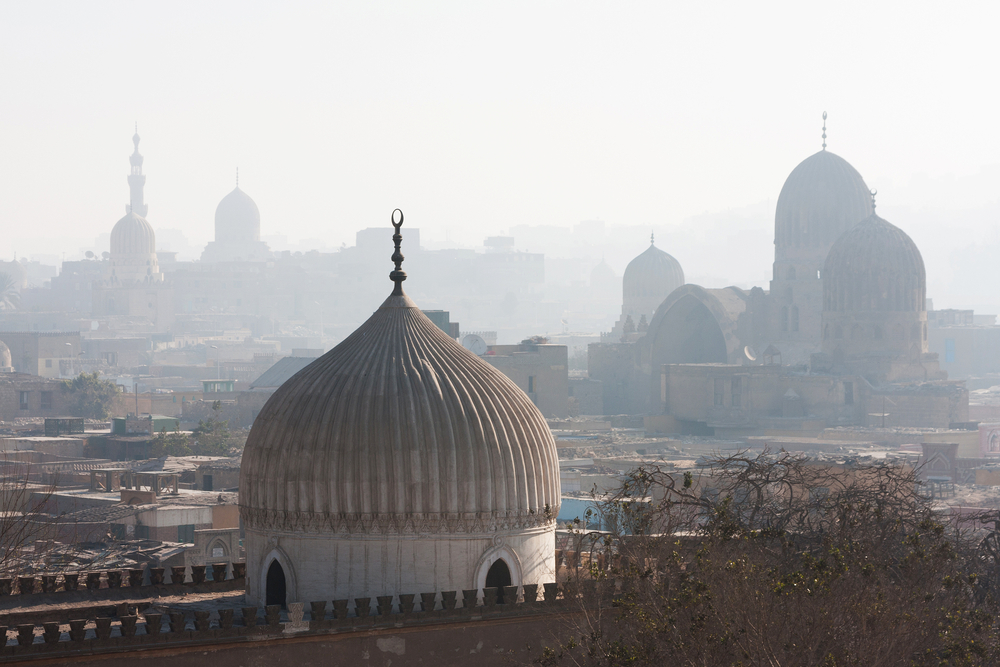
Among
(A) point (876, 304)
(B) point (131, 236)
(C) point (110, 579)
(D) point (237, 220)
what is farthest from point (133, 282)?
(C) point (110, 579)

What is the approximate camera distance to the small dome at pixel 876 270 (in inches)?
2185

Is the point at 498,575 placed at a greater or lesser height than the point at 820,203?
lesser

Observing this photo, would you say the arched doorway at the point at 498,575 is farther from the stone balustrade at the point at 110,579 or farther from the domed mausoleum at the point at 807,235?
the domed mausoleum at the point at 807,235

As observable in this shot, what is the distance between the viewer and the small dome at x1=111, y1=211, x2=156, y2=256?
412ft

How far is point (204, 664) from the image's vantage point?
39.2 ft

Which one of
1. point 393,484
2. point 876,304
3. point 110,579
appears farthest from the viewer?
point 876,304

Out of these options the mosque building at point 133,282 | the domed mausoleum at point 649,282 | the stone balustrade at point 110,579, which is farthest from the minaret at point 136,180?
the stone balustrade at point 110,579

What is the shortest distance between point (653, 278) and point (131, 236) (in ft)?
198

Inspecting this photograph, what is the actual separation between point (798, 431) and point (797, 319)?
38.4 ft

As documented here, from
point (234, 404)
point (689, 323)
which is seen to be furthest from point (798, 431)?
point (234, 404)

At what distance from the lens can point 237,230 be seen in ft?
537

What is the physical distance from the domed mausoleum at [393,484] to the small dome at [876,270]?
4351 cm

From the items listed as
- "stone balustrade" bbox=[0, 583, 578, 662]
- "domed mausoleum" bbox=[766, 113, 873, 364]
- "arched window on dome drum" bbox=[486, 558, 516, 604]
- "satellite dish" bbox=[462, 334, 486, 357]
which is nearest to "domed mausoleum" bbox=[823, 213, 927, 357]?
"domed mausoleum" bbox=[766, 113, 873, 364]

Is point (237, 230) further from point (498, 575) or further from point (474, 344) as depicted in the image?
point (498, 575)
